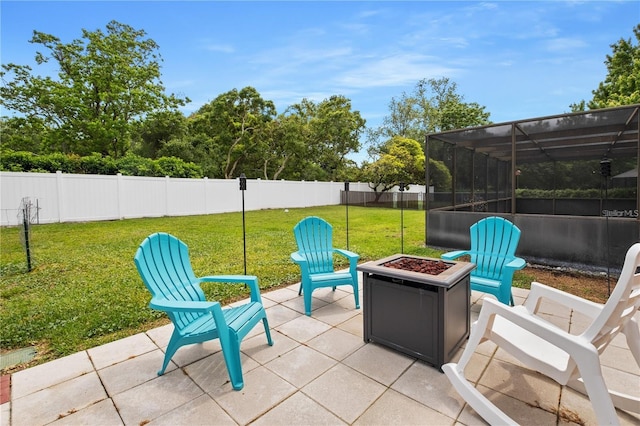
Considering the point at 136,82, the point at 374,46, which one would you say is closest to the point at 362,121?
the point at 136,82

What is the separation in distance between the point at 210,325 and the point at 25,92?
1791 centimetres

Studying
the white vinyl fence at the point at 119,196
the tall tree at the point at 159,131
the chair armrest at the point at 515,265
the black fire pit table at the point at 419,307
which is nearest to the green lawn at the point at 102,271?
the white vinyl fence at the point at 119,196

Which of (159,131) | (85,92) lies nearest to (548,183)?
(159,131)

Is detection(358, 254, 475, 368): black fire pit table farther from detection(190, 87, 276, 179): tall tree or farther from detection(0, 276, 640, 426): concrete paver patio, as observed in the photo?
detection(190, 87, 276, 179): tall tree

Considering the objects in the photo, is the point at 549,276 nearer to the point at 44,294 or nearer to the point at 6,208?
the point at 44,294

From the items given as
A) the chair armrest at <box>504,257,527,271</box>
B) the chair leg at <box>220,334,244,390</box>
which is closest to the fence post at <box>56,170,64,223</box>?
the chair leg at <box>220,334,244,390</box>

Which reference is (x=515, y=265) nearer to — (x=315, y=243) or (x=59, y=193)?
(x=315, y=243)

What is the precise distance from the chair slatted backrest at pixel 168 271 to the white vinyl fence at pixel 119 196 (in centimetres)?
562

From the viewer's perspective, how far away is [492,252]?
330cm

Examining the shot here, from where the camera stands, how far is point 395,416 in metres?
1.65

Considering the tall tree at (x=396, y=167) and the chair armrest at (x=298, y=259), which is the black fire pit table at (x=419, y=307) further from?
the tall tree at (x=396, y=167)

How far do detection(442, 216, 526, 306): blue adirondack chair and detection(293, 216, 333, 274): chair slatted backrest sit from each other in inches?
50.2

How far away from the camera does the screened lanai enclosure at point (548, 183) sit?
179 inches

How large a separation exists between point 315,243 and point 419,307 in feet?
5.35
